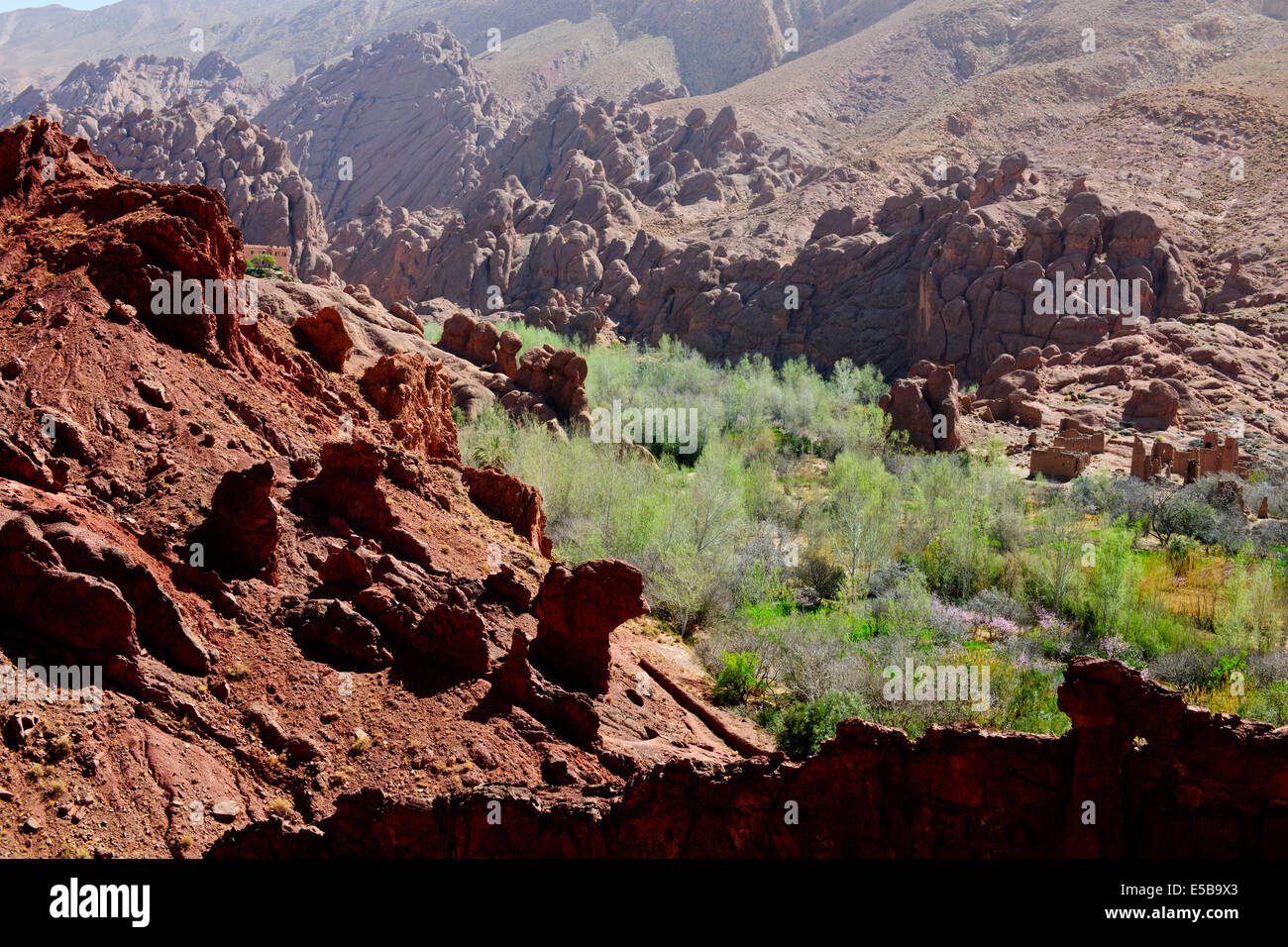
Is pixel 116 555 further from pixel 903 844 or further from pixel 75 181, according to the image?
pixel 75 181

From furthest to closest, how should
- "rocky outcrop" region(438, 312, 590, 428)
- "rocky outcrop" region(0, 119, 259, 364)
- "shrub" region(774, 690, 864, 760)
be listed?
"rocky outcrop" region(438, 312, 590, 428)
"shrub" region(774, 690, 864, 760)
"rocky outcrop" region(0, 119, 259, 364)

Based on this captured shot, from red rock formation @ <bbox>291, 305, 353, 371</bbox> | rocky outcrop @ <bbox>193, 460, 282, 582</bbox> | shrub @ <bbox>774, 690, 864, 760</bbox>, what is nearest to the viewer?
rocky outcrop @ <bbox>193, 460, 282, 582</bbox>

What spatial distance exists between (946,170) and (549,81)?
81996mm

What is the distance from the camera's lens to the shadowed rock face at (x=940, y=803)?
21.4 feet

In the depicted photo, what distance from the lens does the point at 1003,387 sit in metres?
44.8

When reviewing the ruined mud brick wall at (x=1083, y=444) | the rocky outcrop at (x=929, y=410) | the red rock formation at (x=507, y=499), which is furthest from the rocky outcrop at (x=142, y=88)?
the red rock formation at (x=507, y=499)

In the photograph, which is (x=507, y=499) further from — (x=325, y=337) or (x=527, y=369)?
(x=527, y=369)

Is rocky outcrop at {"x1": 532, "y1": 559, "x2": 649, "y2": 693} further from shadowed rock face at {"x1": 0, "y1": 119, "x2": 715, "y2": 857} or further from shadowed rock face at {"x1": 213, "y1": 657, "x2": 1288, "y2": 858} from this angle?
shadowed rock face at {"x1": 213, "y1": 657, "x2": 1288, "y2": 858}

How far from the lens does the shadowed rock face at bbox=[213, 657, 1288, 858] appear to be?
654cm

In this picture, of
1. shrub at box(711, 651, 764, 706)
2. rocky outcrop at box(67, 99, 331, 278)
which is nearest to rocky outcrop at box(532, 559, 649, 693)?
shrub at box(711, 651, 764, 706)

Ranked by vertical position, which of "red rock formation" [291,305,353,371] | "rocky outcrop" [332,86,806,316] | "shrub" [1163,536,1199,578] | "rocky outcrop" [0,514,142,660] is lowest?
"shrub" [1163,536,1199,578]

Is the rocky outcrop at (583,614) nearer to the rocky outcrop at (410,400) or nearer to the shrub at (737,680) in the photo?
the shrub at (737,680)

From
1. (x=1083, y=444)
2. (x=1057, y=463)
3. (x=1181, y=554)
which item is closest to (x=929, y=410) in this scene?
(x=1057, y=463)

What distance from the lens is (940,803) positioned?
7035mm
